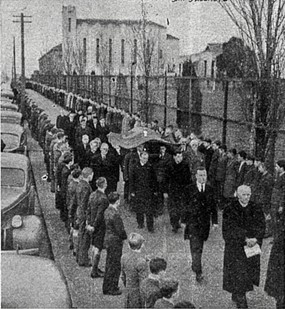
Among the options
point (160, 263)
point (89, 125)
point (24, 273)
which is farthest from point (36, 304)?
point (89, 125)

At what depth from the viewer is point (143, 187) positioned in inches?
380

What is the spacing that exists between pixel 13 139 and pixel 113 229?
8.54 metres

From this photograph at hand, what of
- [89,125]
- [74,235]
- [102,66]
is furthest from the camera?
[102,66]

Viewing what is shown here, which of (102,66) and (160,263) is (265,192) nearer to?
(160,263)

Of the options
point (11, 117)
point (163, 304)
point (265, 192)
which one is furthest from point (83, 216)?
point (11, 117)

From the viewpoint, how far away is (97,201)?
7.45 metres

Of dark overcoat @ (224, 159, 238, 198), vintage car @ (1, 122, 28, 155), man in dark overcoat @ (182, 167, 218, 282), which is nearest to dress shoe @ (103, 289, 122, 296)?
man in dark overcoat @ (182, 167, 218, 282)

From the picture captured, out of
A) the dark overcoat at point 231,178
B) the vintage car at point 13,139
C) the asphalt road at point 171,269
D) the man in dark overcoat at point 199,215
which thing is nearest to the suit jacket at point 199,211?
the man in dark overcoat at point 199,215

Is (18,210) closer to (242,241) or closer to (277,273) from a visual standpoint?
(242,241)

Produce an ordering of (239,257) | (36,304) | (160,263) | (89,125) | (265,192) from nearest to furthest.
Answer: (36,304) < (160,263) < (239,257) < (265,192) < (89,125)

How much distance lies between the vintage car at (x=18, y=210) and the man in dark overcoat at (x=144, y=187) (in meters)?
1.76

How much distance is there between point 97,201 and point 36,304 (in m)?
2.81

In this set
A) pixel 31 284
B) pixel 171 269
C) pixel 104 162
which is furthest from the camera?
pixel 104 162

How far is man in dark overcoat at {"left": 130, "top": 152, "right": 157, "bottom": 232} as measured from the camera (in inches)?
379
